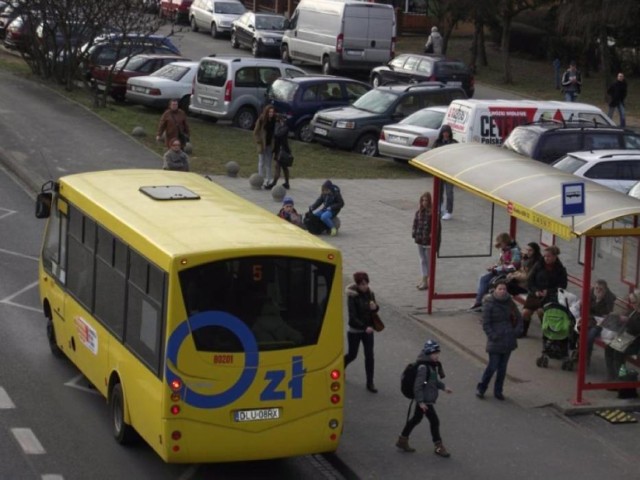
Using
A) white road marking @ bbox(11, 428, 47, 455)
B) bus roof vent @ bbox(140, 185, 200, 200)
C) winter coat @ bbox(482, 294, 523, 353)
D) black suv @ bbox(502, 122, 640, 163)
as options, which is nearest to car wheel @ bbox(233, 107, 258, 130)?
black suv @ bbox(502, 122, 640, 163)

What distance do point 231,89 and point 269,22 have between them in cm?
1863

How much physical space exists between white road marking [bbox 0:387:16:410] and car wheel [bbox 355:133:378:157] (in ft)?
59.1

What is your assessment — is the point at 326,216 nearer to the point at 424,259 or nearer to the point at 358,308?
the point at 424,259

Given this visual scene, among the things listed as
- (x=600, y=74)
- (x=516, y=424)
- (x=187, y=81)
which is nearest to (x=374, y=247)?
(x=516, y=424)

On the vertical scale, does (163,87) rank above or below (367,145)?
above

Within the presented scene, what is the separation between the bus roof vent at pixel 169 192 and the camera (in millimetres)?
13922

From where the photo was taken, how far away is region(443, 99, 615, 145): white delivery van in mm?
28266

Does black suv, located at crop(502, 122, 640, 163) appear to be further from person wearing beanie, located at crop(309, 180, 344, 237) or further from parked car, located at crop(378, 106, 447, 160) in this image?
person wearing beanie, located at crop(309, 180, 344, 237)

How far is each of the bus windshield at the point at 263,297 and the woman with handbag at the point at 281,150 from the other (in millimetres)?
14500

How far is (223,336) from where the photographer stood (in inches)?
467

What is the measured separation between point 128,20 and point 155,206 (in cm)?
2331

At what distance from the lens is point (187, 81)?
118 ft

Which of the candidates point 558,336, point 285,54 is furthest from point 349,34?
point 558,336

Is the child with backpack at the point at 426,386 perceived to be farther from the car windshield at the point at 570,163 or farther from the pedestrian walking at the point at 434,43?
the pedestrian walking at the point at 434,43
